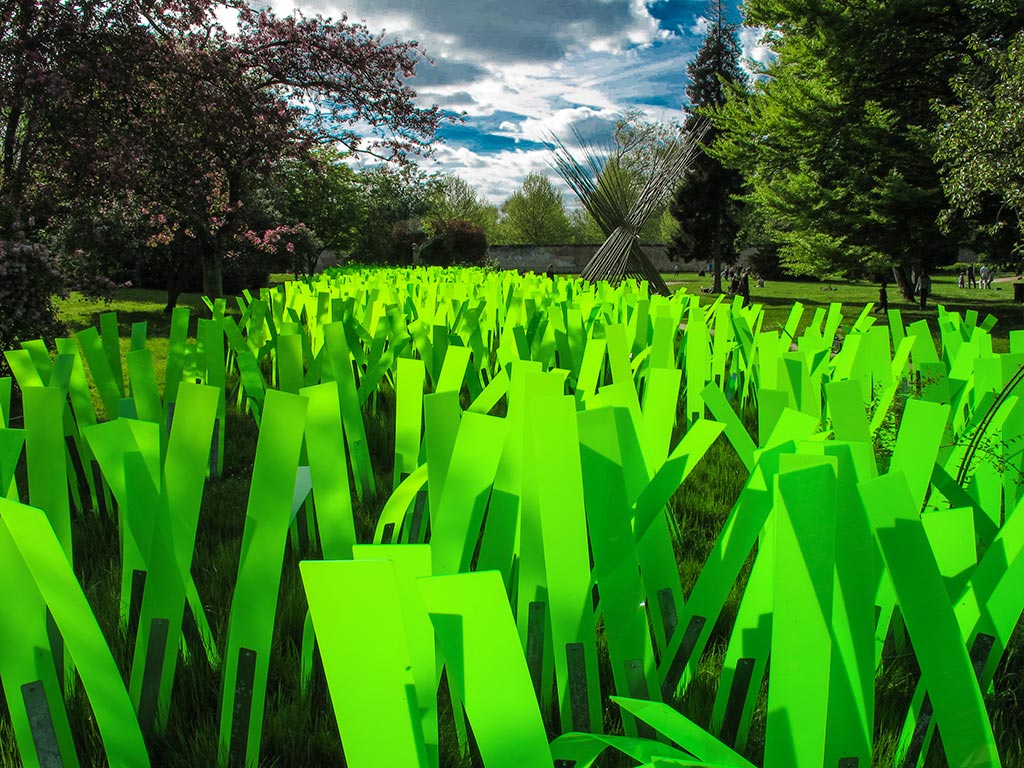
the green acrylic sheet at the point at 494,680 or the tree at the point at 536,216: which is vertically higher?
the tree at the point at 536,216

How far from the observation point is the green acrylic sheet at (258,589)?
32.3 inches

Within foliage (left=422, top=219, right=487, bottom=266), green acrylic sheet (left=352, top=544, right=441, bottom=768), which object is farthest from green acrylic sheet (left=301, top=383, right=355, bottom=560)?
foliage (left=422, top=219, right=487, bottom=266)

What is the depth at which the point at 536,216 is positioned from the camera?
48.8 meters

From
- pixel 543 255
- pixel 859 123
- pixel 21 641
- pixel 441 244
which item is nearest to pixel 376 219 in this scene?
pixel 441 244

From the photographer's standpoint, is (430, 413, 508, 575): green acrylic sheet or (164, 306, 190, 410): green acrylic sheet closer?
(430, 413, 508, 575): green acrylic sheet

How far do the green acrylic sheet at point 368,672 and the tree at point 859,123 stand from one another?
1140cm

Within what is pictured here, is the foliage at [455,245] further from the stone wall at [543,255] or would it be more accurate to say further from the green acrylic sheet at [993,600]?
Result: the green acrylic sheet at [993,600]

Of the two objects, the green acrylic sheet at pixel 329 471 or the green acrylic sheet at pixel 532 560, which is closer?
the green acrylic sheet at pixel 532 560

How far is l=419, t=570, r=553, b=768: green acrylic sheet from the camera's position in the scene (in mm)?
544

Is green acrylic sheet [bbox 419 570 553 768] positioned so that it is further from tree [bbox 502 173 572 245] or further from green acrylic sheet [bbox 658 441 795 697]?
tree [bbox 502 173 572 245]

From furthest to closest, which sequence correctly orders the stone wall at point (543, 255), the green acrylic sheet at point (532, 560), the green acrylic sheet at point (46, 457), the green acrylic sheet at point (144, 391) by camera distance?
the stone wall at point (543, 255) < the green acrylic sheet at point (144, 391) < the green acrylic sheet at point (46, 457) < the green acrylic sheet at point (532, 560)

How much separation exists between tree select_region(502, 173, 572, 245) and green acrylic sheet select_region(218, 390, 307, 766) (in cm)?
4799

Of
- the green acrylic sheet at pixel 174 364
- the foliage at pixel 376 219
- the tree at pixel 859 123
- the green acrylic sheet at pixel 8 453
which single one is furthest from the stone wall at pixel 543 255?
the green acrylic sheet at pixel 8 453

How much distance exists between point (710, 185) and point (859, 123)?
→ 33.8 feet
